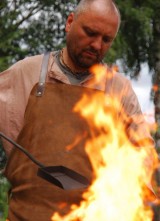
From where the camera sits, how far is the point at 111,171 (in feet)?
9.58

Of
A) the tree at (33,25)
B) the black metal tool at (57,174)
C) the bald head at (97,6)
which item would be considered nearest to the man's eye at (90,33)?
the bald head at (97,6)

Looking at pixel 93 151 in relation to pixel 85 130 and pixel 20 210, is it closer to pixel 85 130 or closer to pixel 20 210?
pixel 85 130

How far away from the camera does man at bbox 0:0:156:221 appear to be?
2.77 meters

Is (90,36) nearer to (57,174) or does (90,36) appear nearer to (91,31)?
(91,31)

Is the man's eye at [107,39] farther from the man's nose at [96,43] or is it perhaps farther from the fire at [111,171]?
the fire at [111,171]

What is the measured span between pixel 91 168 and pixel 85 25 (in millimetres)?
779

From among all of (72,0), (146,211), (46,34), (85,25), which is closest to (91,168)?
(146,211)

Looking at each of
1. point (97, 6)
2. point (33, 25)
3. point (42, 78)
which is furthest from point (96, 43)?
point (33, 25)

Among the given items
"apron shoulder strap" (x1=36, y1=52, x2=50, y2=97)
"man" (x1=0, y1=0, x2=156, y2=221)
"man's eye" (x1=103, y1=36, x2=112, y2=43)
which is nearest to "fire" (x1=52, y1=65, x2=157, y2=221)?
"man" (x1=0, y1=0, x2=156, y2=221)

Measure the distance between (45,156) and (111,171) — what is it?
1.35 feet

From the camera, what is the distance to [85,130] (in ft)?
9.23

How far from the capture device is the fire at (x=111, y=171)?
2822mm

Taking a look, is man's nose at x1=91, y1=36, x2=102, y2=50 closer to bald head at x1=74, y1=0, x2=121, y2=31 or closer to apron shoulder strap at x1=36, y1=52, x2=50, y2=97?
bald head at x1=74, y1=0, x2=121, y2=31

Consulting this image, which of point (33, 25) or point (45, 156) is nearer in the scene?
point (45, 156)
